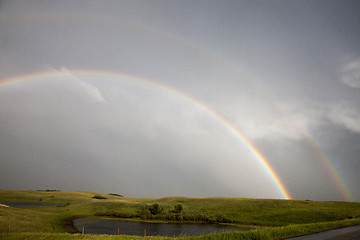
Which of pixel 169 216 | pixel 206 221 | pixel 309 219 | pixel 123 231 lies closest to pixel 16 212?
pixel 123 231

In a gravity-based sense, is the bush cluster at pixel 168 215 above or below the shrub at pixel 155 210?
below

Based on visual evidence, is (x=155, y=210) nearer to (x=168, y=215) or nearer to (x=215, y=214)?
(x=168, y=215)

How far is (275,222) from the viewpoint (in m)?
69.4

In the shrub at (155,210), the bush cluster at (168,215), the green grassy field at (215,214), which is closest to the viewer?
the green grassy field at (215,214)

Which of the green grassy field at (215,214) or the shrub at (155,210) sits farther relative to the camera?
the shrub at (155,210)

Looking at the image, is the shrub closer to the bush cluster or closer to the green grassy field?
the bush cluster

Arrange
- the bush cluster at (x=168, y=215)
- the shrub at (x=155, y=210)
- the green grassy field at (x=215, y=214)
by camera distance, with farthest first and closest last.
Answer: the shrub at (x=155, y=210) → the bush cluster at (x=168, y=215) → the green grassy field at (x=215, y=214)

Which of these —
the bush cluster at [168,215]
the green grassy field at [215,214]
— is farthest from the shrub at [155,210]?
the green grassy field at [215,214]

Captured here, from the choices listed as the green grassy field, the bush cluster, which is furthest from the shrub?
the green grassy field

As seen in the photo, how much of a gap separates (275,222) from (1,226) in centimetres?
6922

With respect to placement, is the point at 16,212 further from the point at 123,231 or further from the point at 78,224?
the point at 123,231

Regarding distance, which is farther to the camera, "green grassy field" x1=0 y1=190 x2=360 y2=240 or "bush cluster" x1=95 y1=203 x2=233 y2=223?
"bush cluster" x1=95 y1=203 x2=233 y2=223

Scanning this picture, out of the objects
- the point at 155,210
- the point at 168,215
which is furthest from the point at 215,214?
the point at 155,210

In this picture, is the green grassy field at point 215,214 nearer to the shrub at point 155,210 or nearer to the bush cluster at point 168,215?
the bush cluster at point 168,215
